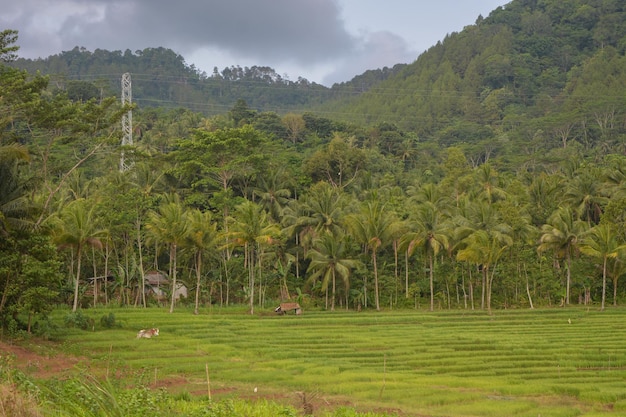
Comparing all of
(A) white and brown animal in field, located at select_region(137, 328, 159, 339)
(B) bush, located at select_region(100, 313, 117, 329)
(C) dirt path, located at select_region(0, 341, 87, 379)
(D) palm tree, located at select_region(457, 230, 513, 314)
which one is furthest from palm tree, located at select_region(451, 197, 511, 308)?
(C) dirt path, located at select_region(0, 341, 87, 379)

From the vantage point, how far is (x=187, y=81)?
498 feet

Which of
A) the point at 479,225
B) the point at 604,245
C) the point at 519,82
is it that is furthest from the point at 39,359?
the point at 519,82

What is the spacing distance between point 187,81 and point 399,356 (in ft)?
436

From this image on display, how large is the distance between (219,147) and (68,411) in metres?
42.4

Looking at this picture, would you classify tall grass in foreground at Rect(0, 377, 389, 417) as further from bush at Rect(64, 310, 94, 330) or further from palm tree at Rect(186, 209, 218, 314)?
palm tree at Rect(186, 209, 218, 314)

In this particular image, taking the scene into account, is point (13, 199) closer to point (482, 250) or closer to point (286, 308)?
point (286, 308)

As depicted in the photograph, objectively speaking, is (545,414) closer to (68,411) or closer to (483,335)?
(68,411)

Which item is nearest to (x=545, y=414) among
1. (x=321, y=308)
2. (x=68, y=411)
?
(x=68, y=411)

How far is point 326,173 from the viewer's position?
2275 inches

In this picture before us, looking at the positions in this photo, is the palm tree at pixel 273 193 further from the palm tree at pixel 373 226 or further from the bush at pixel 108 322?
the bush at pixel 108 322

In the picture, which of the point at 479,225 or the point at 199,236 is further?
the point at 479,225

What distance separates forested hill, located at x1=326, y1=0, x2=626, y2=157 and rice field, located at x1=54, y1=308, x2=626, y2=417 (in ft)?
154

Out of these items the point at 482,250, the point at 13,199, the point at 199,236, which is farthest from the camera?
the point at 482,250

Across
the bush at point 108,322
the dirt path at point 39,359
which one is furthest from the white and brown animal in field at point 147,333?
the dirt path at point 39,359
